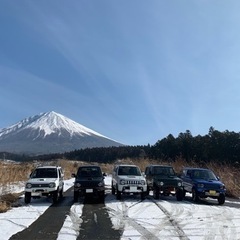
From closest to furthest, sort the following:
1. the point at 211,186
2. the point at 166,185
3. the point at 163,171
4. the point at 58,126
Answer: the point at 211,186, the point at 166,185, the point at 163,171, the point at 58,126

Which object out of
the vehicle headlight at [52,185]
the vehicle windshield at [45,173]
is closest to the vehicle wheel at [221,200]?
the vehicle headlight at [52,185]

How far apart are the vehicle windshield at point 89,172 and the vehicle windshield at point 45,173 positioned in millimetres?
1330

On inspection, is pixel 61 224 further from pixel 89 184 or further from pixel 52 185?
pixel 89 184

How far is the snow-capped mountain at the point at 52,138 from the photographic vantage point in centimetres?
14688

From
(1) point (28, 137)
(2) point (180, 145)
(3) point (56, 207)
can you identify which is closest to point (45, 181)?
(3) point (56, 207)

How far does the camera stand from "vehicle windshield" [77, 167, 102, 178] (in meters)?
18.2

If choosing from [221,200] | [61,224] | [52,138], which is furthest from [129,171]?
[52,138]

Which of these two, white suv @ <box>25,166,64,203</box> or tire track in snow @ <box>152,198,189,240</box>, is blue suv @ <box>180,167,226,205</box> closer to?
tire track in snow @ <box>152,198,189,240</box>

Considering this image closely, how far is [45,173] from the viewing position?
17.5m

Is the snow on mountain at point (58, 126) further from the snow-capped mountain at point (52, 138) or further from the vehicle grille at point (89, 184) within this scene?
the vehicle grille at point (89, 184)

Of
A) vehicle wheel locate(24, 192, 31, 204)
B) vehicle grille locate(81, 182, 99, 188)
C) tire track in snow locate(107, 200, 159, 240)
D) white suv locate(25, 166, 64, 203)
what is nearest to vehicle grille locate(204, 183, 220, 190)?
tire track in snow locate(107, 200, 159, 240)

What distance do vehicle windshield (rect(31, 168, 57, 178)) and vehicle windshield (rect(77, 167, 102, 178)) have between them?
4.36ft

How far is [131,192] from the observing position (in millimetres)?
16812

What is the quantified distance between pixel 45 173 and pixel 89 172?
91.1 inches
